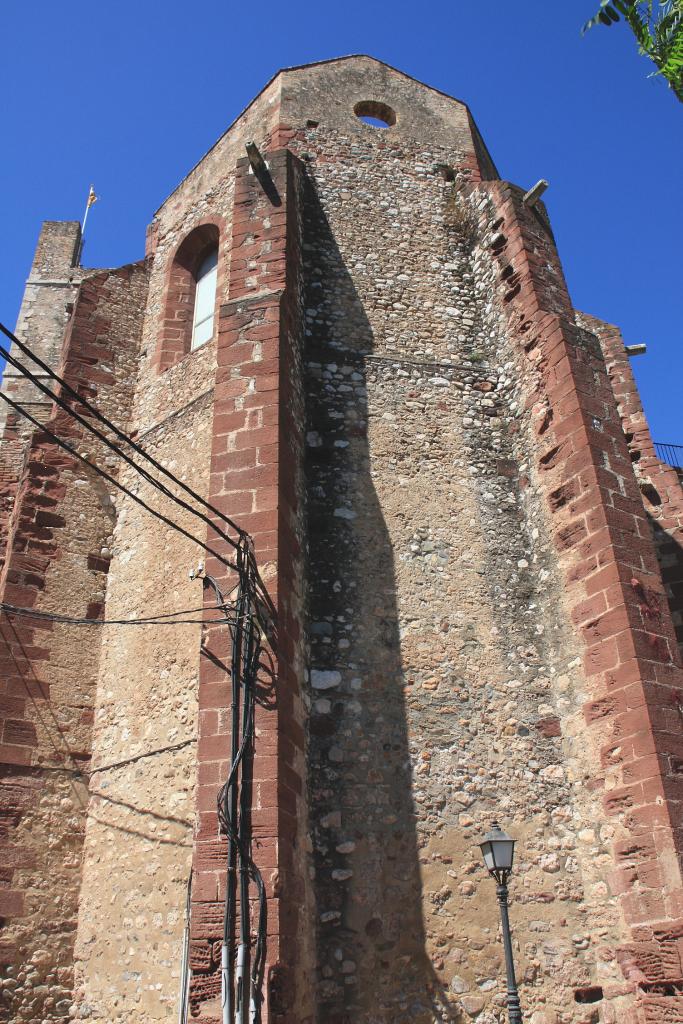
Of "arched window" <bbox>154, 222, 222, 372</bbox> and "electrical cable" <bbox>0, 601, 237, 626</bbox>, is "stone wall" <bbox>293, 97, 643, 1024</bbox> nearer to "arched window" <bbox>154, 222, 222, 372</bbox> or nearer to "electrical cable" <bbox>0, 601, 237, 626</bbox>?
"electrical cable" <bbox>0, 601, 237, 626</bbox>

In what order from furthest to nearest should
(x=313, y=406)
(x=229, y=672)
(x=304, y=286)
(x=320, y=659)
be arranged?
(x=304, y=286), (x=313, y=406), (x=320, y=659), (x=229, y=672)

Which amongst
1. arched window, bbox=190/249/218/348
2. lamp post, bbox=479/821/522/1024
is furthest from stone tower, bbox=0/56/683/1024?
lamp post, bbox=479/821/522/1024

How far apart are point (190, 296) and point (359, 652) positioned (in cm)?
610

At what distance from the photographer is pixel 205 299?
37.7ft

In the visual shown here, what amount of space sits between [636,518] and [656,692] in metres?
1.72

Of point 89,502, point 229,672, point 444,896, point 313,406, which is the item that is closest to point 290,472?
point 313,406

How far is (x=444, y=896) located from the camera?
6949mm

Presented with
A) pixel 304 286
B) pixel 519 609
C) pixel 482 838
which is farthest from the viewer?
pixel 304 286

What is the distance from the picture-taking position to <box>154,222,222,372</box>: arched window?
11055 mm

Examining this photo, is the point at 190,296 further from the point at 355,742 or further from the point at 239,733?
the point at 239,733

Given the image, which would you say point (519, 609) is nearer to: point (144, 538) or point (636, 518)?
point (636, 518)

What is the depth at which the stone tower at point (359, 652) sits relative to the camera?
657 cm

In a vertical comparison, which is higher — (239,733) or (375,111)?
(375,111)

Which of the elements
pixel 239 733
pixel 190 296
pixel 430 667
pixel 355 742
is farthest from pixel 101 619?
pixel 190 296
